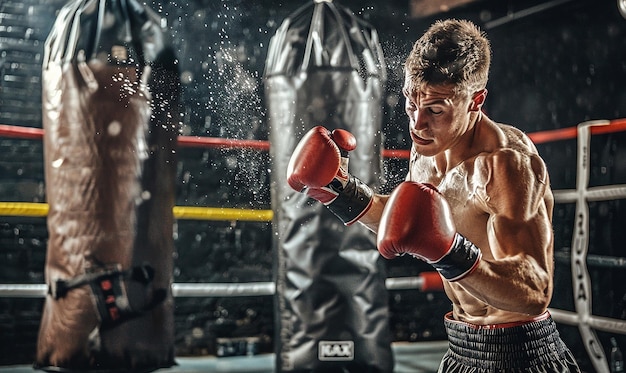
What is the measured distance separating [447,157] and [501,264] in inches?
15.0

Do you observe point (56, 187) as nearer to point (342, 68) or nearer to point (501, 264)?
point (342, 68)

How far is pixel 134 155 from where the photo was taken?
6.33 ft

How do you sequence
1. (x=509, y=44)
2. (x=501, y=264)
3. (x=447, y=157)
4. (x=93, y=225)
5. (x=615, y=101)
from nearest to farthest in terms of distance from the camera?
(x=501, y=264)
(x=447, y=157)
(x=93, y=225)
(x=615, y=101)
(x=509, y=44)

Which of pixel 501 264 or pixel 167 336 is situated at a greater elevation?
pixel 501 264

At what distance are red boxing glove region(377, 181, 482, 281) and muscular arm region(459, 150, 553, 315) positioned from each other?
0.10 feet

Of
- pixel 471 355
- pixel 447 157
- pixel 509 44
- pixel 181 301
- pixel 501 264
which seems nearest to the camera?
pixel 501 264

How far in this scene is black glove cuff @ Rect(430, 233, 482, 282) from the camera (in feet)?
3.26

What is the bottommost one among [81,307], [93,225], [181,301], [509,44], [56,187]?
[181,301]

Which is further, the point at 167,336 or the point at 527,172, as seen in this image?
the point at 167,336

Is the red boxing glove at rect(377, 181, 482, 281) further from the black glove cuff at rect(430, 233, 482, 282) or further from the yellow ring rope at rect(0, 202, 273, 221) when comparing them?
the yellow ring rope at rect(0, 202, 273, 221)

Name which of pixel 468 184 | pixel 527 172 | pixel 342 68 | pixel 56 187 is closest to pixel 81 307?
pixel 56 187

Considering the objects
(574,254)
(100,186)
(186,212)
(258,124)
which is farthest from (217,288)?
(574,254)

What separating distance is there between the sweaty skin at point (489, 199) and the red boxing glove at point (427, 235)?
0.02 metres

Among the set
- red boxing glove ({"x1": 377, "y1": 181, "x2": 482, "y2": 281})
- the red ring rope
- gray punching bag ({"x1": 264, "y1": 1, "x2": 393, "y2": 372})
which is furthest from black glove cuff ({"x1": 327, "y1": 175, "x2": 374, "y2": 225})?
the red ring rope
